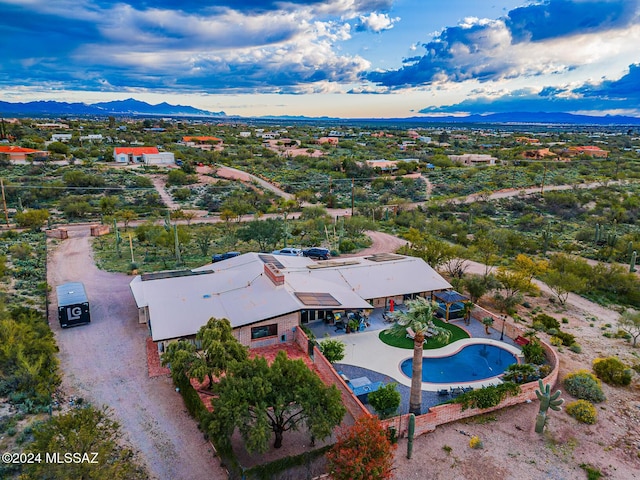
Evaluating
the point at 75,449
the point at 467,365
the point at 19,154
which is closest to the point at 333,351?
the point at 467,365

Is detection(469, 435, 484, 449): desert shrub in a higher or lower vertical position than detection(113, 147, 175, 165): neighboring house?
lower

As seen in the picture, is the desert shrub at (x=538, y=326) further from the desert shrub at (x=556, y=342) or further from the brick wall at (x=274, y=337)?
the brick wall at (x=274, y=337)

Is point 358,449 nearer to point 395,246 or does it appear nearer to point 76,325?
point 76,325

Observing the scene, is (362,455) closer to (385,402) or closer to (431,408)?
(385,402)

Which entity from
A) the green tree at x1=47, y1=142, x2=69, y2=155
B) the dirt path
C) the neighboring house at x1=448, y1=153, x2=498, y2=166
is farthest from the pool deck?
the green tree at x1=47, y1=142, x2=69, y2=155

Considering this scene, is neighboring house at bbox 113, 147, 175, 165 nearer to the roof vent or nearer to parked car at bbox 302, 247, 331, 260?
parked car at bbox 302, 247, 331, 260
